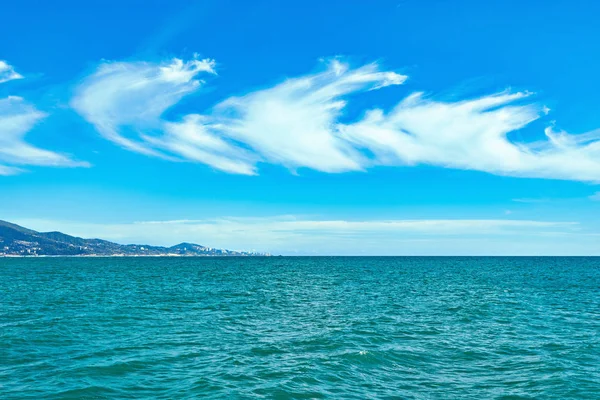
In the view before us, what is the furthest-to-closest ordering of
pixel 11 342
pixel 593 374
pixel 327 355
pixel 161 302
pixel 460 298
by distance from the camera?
pixel 460 298, pixel 161 302, pixel 11 342, pixel 327 355, pixel 593 374

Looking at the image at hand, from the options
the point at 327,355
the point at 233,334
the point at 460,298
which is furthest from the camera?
the point at 460,298

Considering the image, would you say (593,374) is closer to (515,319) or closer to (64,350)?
(515,319)

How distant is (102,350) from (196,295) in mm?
34537

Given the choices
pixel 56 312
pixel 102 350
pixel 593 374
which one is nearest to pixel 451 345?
pixel 593 374

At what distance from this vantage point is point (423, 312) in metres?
44.7

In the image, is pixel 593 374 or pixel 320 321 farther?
pixel 320 321

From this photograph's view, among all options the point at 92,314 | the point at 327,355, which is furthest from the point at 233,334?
the point at 92,314

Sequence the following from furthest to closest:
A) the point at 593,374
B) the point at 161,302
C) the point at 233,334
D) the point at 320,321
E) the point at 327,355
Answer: the point at 161,302 < the point at 320,321 < the point at 233,334 < the point at 327,355 < the point at 593,374

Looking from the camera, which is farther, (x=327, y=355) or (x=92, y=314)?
(x=92, y=314)

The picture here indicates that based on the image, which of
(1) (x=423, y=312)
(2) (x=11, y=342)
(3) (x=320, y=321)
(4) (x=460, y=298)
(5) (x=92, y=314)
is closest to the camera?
(2) (x=11, y=342)

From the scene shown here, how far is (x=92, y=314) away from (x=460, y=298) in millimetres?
45168

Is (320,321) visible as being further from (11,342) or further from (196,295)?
(196,295)

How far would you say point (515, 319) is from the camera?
3997 cm

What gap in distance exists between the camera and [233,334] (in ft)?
104
